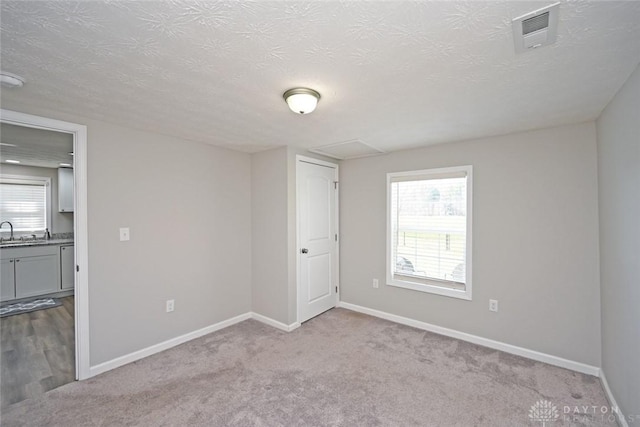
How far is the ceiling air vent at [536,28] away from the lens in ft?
3.78

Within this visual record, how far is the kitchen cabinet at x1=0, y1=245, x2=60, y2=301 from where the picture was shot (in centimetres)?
436

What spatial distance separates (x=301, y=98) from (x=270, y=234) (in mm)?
2129

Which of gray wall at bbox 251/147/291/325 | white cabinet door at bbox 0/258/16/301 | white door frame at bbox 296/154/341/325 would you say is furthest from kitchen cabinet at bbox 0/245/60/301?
white door frame at bbox 296/154/341/325

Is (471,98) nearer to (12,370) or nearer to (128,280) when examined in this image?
(128,280)

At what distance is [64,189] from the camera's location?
5246 mm

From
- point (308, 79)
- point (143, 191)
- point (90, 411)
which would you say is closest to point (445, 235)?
point (308, 79)

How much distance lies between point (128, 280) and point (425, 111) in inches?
123

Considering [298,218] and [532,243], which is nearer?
[532,243]

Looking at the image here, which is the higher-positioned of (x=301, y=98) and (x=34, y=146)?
(x=34, y=146)

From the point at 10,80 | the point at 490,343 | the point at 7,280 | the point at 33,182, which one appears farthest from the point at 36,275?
the point at 490,343

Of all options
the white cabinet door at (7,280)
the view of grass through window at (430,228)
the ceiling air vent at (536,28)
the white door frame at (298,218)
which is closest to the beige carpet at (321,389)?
the white door frame at (298,218)

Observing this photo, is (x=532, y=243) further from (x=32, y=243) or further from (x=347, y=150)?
(x=32, y=243)

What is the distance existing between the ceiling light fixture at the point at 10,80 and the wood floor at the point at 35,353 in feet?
7.50

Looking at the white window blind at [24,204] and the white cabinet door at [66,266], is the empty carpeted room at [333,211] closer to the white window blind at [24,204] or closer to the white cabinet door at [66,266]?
the white cabinet door at [66,266]
